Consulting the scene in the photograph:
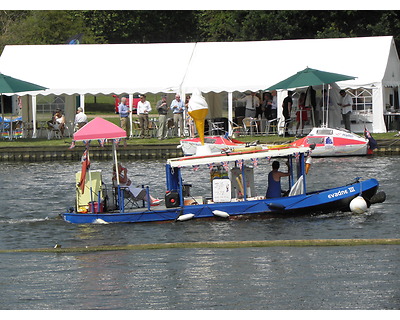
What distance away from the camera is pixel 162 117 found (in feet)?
149

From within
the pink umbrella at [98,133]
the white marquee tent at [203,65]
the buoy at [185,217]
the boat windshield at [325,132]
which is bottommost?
the buoy at [185,217]

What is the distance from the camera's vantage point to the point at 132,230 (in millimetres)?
25438

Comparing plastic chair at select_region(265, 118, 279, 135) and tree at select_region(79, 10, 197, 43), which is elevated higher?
tree at select_region(79, 10, 197, 43)

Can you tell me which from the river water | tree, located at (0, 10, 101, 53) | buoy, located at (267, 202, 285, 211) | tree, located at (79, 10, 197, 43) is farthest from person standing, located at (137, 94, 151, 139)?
tree, located at (79, 10, 197, 43)

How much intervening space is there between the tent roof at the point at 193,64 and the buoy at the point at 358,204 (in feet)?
61.0

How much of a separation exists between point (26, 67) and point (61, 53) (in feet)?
6.36

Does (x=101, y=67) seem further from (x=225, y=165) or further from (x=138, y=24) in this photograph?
(x=138, y=24)

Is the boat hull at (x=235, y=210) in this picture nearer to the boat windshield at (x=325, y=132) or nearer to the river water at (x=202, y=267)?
the river water at (x=202, y=267)

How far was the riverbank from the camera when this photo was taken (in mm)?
43500

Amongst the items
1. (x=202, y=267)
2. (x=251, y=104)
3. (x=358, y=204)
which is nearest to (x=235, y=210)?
(x=358, y=204)

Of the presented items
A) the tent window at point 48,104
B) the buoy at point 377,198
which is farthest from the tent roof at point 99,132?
the tent window at point 48,104

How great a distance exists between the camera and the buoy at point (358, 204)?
86.6 ft

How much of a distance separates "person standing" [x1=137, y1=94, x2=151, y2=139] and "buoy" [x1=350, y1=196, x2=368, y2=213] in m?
20.5

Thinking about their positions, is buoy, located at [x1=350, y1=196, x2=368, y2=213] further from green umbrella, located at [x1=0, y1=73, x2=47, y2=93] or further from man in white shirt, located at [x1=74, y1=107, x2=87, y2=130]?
green umbrella, located at [x1=0, y1=73, x2=47, y2=93]
